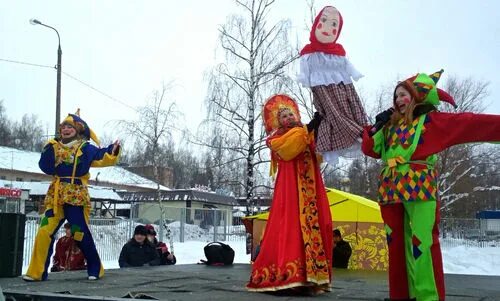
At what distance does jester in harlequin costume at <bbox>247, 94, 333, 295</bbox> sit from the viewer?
4152 millimetres

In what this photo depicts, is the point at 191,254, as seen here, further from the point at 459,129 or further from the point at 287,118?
the point at 459,129

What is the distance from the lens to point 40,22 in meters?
15.5

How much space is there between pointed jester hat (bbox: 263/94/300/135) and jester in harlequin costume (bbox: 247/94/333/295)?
0.02 m

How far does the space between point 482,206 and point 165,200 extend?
67.0 ft

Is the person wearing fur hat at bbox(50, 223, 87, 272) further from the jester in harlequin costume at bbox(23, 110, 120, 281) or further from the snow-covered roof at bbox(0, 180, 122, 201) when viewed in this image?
the snow-covered roof at bbox(0, 180, 122, 201)

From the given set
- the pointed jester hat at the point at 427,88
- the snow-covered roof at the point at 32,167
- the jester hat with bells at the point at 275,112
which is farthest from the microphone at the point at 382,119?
the snow-covered roof at the point at 32,167

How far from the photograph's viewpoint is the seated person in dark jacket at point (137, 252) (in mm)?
7809

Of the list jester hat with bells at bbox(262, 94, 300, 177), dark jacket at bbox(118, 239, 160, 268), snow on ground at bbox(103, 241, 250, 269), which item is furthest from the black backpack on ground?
snow on ground at bbox(103, 241, 250, 269)

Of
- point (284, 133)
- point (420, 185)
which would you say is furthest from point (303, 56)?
point (420, 185)

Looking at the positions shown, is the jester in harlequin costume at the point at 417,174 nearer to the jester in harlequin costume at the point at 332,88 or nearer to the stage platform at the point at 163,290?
the jester in harlequin costume at the point at 332,88

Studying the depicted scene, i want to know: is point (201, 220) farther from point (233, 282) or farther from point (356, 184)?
point (233, 282)

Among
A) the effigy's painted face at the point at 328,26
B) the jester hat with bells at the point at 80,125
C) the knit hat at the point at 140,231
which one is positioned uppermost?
the effigy's painted face at the point at 328,26

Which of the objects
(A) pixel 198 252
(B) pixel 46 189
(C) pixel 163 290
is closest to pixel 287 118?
(C) pixel 163 290

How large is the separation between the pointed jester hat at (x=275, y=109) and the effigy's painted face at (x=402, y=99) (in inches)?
47.8
